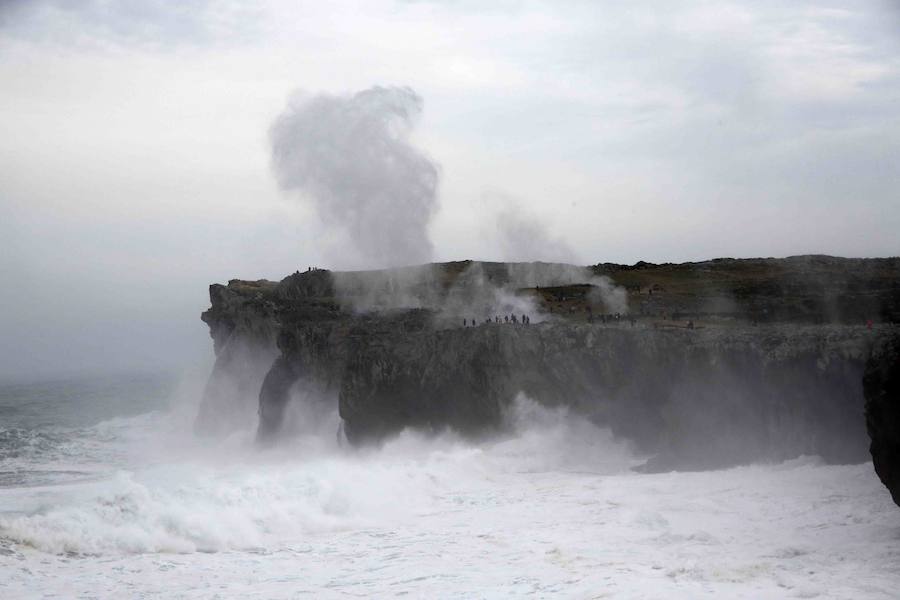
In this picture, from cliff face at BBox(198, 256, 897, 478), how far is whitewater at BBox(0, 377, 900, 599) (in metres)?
1.27

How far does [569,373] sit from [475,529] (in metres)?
12.1

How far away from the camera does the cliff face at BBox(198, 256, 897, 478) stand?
87.5 ft

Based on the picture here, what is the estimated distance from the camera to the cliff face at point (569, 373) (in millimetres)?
26656

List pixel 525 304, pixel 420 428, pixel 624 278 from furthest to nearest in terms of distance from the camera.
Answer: pixel 624 278, pixel 525 304, pixel 420 428

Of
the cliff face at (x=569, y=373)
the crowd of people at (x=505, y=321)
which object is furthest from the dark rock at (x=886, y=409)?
the crowd of people at (x=505, y=321)

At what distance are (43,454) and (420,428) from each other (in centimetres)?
1863

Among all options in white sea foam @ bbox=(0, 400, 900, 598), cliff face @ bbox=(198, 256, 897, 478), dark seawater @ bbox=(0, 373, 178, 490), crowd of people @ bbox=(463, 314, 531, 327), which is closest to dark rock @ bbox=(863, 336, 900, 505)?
white sea foam @ bbox=(0, 400, 900, 598)

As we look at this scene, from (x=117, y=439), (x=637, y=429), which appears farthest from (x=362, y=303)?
(x=637, y=429)

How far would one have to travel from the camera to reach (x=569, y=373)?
32.8m

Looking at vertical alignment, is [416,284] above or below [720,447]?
above

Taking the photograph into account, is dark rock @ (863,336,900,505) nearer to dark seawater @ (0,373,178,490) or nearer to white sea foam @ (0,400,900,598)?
white sea foam @ (0,400,900,598)

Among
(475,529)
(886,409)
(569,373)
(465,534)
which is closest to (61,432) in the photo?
(569,373)

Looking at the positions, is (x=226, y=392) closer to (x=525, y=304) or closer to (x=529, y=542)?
(x=525, y=304)

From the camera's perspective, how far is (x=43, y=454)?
4144 centimetres
